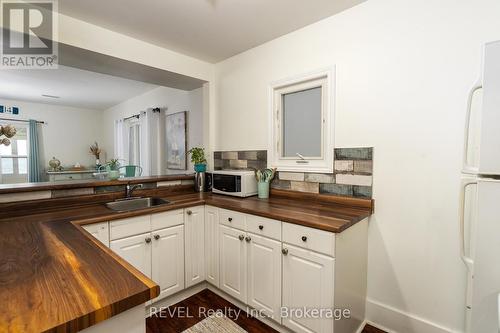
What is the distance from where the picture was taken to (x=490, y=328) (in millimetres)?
1020

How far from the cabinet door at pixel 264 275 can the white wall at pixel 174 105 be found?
1.87 meters

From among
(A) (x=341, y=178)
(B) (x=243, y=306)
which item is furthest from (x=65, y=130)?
(A) (x=341, y=178)

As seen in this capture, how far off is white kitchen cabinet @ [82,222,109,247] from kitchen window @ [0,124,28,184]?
5363 mm

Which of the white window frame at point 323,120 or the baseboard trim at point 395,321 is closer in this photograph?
the baseboard trim at point 395,321

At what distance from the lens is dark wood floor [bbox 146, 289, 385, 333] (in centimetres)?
182

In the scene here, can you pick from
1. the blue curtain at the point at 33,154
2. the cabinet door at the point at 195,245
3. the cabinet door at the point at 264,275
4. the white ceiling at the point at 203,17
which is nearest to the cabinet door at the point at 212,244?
the cabinet door at the point at 195,245

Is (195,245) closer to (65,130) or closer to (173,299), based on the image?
(173,299)

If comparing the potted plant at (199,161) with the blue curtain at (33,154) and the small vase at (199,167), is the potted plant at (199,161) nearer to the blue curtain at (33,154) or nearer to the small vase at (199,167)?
the small vase at (199,167)

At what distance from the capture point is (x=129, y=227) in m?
1.83

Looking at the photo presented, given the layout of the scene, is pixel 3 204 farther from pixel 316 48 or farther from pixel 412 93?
pixel 412 93

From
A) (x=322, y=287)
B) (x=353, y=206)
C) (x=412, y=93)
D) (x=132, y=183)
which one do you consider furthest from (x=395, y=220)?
(x=132, y=183)

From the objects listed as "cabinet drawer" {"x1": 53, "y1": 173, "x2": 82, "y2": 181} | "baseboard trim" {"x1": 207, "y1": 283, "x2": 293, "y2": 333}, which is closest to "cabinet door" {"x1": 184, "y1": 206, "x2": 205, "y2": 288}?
"baseboard trim" {"x1": 207, "y1": 283, "x2": 293, "y2": 333}

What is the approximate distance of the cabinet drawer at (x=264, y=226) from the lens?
171 centimetres

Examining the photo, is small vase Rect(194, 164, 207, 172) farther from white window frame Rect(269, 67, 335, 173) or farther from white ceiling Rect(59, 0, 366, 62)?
white ceiling Rect(59, 0, 366, 62)
